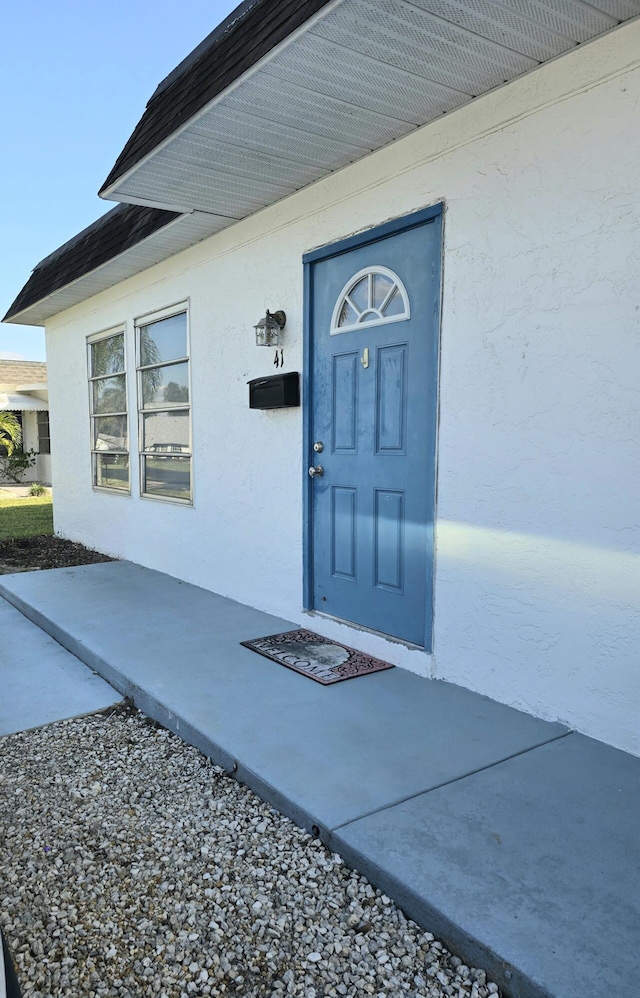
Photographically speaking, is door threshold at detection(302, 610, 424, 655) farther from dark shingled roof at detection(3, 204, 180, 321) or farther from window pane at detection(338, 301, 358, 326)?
dark shingled roof at detection(3, 204, 180, 321)

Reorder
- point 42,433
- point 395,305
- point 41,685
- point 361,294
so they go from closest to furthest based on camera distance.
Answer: point 395,305 → point 41,685 → point 361,294 → point 42,433

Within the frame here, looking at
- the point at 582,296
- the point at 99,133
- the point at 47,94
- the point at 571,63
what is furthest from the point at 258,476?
the point at 99,133

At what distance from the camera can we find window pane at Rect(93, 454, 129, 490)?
721 centimetres

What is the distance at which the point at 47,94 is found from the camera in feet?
42.4

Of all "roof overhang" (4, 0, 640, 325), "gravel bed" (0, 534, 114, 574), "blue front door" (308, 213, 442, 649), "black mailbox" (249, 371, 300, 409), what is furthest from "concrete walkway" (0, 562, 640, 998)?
"gravel bed" (0, 534, 114, 574)

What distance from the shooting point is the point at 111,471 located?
24.7ft

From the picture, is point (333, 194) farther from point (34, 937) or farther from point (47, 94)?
point (47, 94)

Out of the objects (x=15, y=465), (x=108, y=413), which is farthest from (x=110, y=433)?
(x=15, y=465)

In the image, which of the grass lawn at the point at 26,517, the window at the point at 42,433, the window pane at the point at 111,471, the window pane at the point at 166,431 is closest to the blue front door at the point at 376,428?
the window pane at the point at 166,431

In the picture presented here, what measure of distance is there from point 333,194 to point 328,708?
3.10 metres

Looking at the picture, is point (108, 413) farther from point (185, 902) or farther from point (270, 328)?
point (185, 902)

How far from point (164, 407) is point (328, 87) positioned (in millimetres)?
3766

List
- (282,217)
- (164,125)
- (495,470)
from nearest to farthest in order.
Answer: (495,470), (164,125), (282,217)

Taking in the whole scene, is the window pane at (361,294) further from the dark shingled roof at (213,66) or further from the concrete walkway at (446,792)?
the concrete walkway at (446,792)
